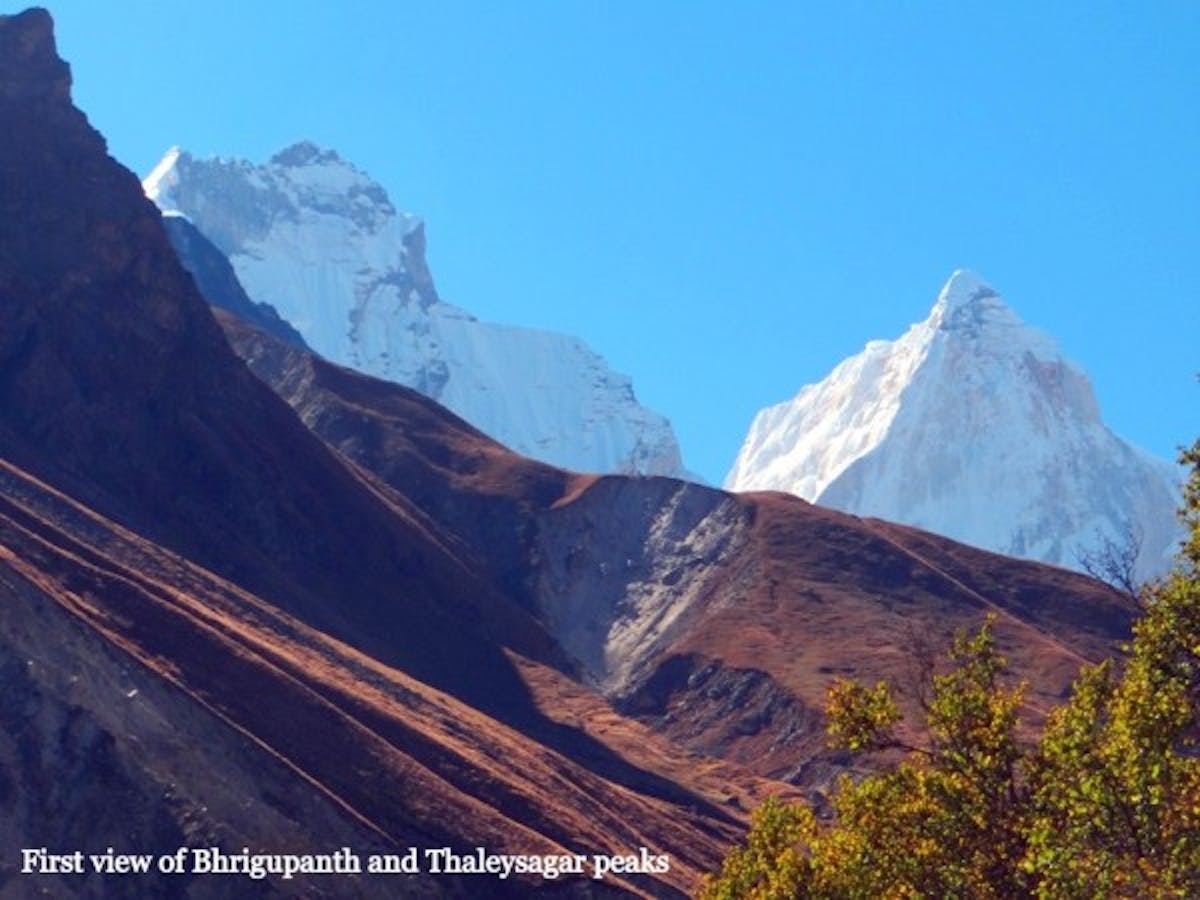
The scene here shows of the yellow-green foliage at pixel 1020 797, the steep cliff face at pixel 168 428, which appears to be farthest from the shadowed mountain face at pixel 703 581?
the yellow-green foliage at pixel 1020 797

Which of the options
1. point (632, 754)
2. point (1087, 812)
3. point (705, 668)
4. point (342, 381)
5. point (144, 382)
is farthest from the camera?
point (342, 381)

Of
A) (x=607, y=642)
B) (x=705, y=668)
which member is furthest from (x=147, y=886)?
(x=607, y=642)

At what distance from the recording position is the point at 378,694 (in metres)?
73.6

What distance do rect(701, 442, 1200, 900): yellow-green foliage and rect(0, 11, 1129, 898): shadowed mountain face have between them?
254 inches

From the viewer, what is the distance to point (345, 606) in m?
99.3

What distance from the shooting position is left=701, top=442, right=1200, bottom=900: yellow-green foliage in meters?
17.7

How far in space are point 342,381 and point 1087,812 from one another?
142m

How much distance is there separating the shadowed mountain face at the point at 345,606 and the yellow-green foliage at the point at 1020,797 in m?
6.45

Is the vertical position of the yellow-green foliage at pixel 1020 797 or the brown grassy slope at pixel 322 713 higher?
the yellow-green foliage at pixel 1020 797

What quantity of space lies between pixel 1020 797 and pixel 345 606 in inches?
3151

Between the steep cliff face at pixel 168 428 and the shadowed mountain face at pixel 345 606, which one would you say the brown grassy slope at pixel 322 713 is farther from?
the steep cliff face at pixel 168 428

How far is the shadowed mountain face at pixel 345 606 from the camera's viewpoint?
53.2 metres

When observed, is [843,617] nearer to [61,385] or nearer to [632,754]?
[632,754]

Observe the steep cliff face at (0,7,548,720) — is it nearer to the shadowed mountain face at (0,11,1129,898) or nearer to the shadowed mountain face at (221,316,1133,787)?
the shadowed mountain face at (0,11,1129,898)
